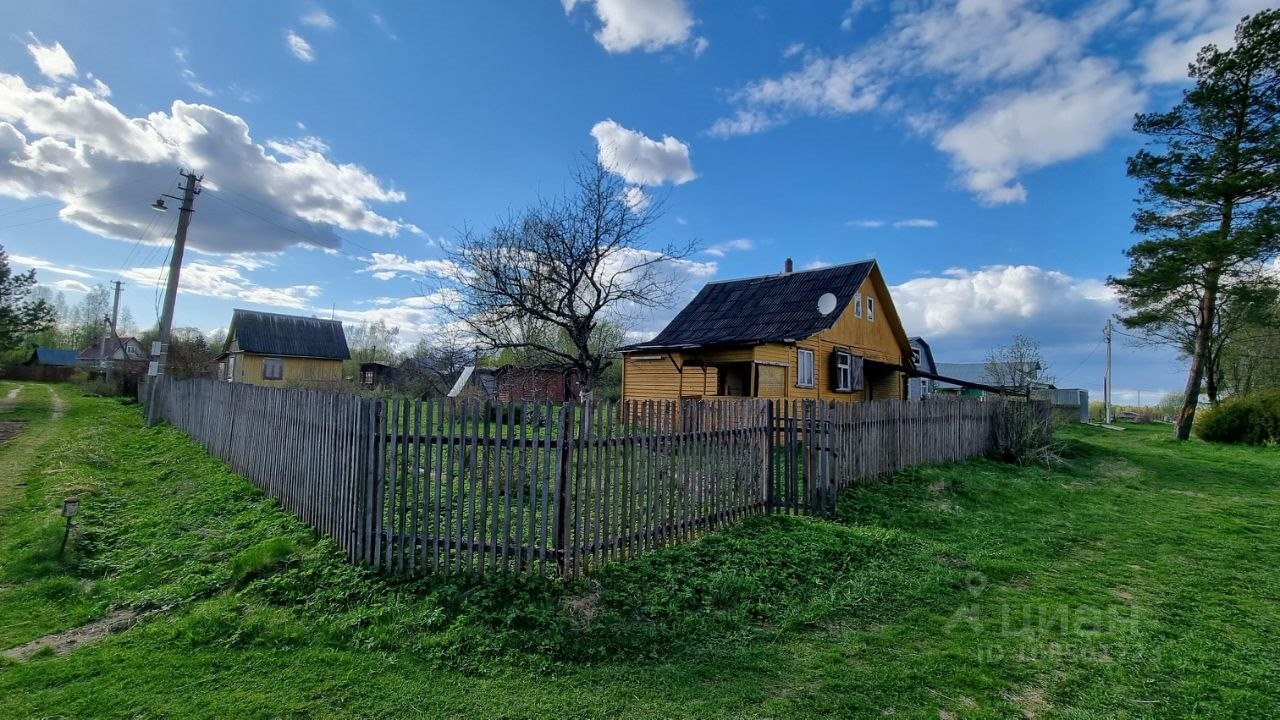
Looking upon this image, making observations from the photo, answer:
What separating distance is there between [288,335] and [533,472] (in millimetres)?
39217

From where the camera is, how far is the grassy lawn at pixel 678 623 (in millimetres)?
3098

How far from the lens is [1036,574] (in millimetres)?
5348

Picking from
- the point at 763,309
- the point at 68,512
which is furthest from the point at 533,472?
the point at 763,309

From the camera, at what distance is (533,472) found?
15.5ft

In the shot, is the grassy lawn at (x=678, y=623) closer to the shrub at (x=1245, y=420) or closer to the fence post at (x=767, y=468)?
the fence post at (x=767, y=468)

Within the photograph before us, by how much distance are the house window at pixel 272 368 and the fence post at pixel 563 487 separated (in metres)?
38.5

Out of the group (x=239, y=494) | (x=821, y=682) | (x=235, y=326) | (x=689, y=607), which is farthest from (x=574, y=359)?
(x=235, y=326)

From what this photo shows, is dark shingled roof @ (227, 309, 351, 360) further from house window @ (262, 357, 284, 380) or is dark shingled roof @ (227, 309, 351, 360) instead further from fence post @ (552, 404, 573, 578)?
fence post @ (552, 404, 573, 578)

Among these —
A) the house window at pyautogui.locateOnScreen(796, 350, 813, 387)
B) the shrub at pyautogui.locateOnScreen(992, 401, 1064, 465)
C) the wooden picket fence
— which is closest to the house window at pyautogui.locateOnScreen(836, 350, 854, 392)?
the house window at pyautogui.locateOnScreen(796, 350, 813, 387)

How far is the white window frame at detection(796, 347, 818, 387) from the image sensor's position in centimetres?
1703

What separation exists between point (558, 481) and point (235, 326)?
40.2 metres

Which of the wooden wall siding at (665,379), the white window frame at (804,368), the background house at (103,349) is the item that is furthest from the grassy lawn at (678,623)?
the background house at (103,349)

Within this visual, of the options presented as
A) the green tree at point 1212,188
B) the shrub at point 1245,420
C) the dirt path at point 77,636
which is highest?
the green tree at point 1212,188

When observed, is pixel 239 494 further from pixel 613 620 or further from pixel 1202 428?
pixel 1202 428
